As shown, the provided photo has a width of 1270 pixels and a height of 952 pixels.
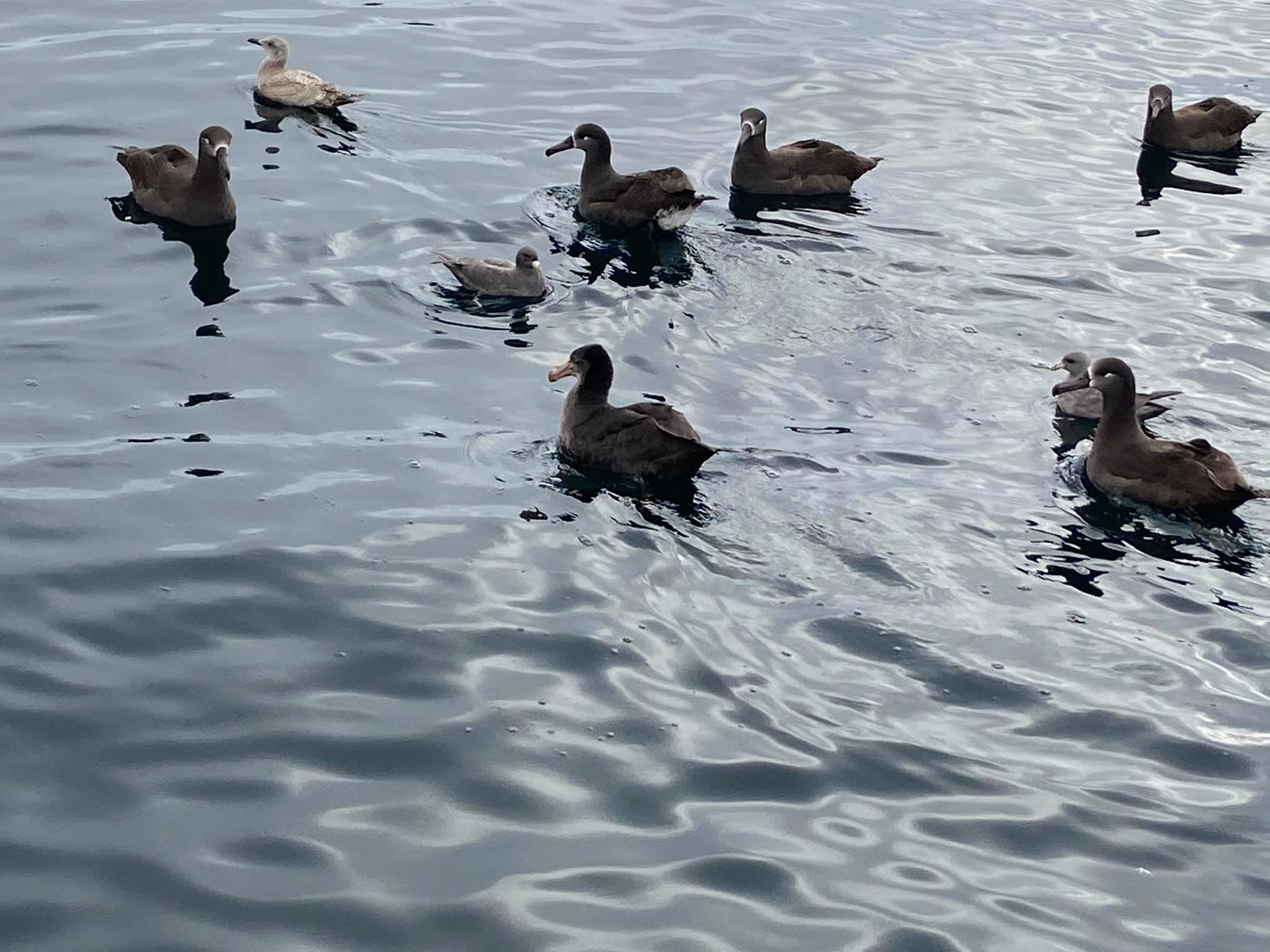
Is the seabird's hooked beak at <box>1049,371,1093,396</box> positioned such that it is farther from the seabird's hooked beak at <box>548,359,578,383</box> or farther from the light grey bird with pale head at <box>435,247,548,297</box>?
the light grey bird with pale head at <box>435,247,548,297</box>

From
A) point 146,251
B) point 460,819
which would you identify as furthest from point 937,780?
point 146,251

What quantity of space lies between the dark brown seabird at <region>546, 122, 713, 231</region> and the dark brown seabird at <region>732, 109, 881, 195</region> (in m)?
1.11

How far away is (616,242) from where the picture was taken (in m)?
17.6

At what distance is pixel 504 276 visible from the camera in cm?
1526

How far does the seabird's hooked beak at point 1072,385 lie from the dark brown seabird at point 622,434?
141 inches

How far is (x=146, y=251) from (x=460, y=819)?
9527mm

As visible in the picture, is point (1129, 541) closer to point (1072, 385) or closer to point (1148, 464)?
point (1148, 464)

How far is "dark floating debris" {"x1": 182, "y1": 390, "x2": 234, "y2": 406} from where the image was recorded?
12.7 metres

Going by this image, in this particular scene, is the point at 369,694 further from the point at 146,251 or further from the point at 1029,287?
the point at 1029,287

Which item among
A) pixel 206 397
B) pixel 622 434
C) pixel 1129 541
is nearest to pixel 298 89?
pixel 206 397

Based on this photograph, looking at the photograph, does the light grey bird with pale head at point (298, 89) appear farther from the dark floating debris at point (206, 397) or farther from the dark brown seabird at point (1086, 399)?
the dark brown seabird at point (1086, 399)

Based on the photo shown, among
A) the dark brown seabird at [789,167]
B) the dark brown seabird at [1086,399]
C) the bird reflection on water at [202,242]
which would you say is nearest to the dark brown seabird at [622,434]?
the dark brown seabird at [1086,399]

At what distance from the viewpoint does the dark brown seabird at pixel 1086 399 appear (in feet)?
45.5

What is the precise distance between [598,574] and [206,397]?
3949 mm
